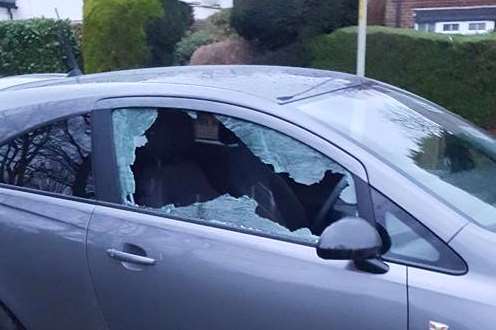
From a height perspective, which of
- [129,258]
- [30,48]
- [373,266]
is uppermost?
[373,266]

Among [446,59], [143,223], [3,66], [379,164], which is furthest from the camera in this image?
[3,66]

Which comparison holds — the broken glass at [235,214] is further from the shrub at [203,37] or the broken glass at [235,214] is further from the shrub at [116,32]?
the shrub at [203,37]

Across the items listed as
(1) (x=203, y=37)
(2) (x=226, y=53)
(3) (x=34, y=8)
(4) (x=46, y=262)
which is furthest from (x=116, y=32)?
(3) (x=34, y=8)

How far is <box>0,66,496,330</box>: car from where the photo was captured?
93.0 inches

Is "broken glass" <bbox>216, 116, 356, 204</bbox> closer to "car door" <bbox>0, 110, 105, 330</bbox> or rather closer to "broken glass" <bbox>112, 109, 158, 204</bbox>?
"broken glass" <bbox>112, 109, 158, 204</bbox>

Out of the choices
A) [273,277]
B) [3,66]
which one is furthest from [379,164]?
[3,66]

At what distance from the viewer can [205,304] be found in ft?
8.68

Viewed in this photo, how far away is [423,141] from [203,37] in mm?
11471

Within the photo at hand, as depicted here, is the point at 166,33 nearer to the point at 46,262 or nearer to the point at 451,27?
the point at 451,27

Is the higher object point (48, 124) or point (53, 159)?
point (48, 124)

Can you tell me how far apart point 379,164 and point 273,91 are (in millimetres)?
603

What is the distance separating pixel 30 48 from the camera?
1541 cm

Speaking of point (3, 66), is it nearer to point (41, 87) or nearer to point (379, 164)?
point (41, 87)

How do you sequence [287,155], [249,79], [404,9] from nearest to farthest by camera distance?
1. [287,155]
2. [249,79]
3. [404,9]
